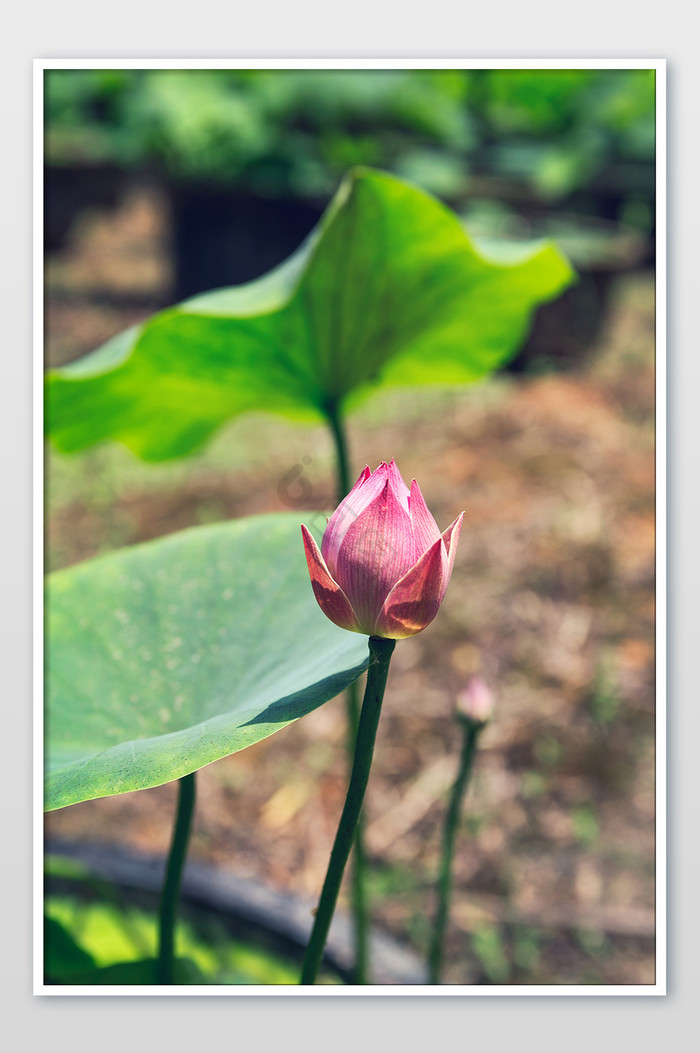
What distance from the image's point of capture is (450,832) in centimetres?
54

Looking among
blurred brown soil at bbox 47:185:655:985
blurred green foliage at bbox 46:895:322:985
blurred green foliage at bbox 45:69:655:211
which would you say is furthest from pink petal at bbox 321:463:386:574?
blurred green foliage at bbox 45:69:655:211

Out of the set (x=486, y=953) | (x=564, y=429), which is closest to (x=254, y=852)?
(x=486, y=953)

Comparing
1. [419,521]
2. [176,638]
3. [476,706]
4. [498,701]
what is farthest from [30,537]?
[498,701]

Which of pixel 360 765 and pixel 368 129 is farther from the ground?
pixel 368 129

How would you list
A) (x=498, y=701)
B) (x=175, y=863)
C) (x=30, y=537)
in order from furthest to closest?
1. (x=498, y=701)
2. (x=30, y=537)
3. (x=175, y=863)

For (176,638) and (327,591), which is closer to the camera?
(327,591)

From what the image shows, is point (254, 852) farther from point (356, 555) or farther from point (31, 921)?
point (356, 555)

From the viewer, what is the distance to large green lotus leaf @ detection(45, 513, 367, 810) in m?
0.43

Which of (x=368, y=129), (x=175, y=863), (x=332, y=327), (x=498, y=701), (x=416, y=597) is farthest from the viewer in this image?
(x=368, y=129)

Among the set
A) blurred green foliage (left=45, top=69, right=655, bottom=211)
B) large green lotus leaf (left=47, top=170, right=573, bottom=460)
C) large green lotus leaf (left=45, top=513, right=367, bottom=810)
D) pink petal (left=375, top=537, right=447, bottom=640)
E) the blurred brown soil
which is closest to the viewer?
pink petal (left=375, top=537, right=447, bottom=640)

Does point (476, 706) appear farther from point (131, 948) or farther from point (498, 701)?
point (498, 701)

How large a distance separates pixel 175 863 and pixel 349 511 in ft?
0.86

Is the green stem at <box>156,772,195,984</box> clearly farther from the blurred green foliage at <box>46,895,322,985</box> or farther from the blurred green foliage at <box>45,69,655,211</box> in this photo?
the blurred green foliage at <box>45,69,655,211</box>

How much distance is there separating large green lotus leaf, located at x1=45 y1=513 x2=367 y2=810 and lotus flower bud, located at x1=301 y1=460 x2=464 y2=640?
0.06m
